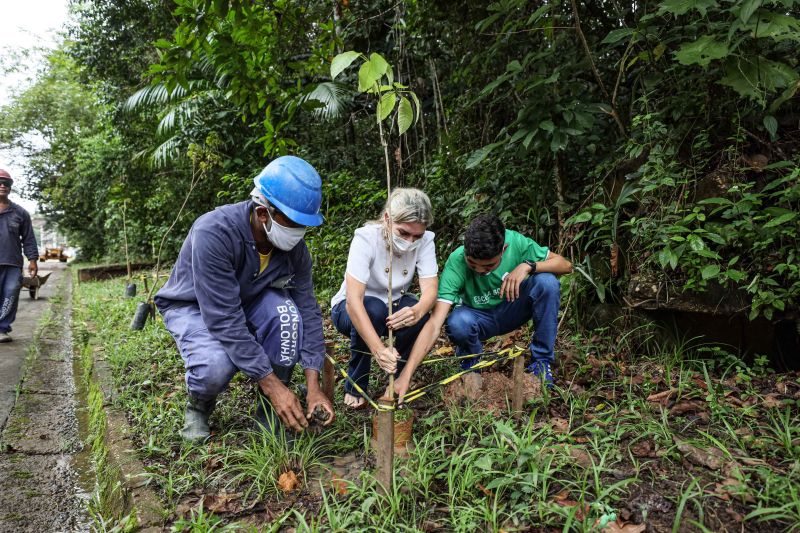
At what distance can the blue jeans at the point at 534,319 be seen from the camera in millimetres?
3000

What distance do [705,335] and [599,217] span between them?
3.21ft

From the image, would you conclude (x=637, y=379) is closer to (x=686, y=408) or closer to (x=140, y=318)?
(x=686, y=408)

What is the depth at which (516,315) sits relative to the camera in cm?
319

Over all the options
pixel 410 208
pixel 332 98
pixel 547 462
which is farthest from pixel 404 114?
pixel 332 98

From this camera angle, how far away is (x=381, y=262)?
2.95 metres

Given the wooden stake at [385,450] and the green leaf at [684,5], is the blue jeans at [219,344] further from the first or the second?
the green leaf at [684,5]

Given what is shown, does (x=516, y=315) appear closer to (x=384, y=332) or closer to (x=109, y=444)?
(x=384, y=332)

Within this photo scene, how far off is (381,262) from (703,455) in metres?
1.73

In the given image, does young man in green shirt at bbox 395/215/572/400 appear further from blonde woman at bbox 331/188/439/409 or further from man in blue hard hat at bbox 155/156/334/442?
man in blue hard hat at bbox 155/156/334/442

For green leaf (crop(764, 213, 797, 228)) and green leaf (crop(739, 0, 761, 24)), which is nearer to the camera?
green leaf (crop(739, 0, 761, 24))

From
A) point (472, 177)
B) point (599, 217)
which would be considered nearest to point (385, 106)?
point (599, 217)

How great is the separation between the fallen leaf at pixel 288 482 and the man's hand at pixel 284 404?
0.64 ft

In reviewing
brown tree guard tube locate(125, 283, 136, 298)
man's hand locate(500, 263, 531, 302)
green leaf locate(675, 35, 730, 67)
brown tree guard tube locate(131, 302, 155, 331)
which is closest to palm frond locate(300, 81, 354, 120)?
brown tree guard tube locate(131, 302, 155, 331)

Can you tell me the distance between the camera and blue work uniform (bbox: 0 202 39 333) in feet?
17.4
